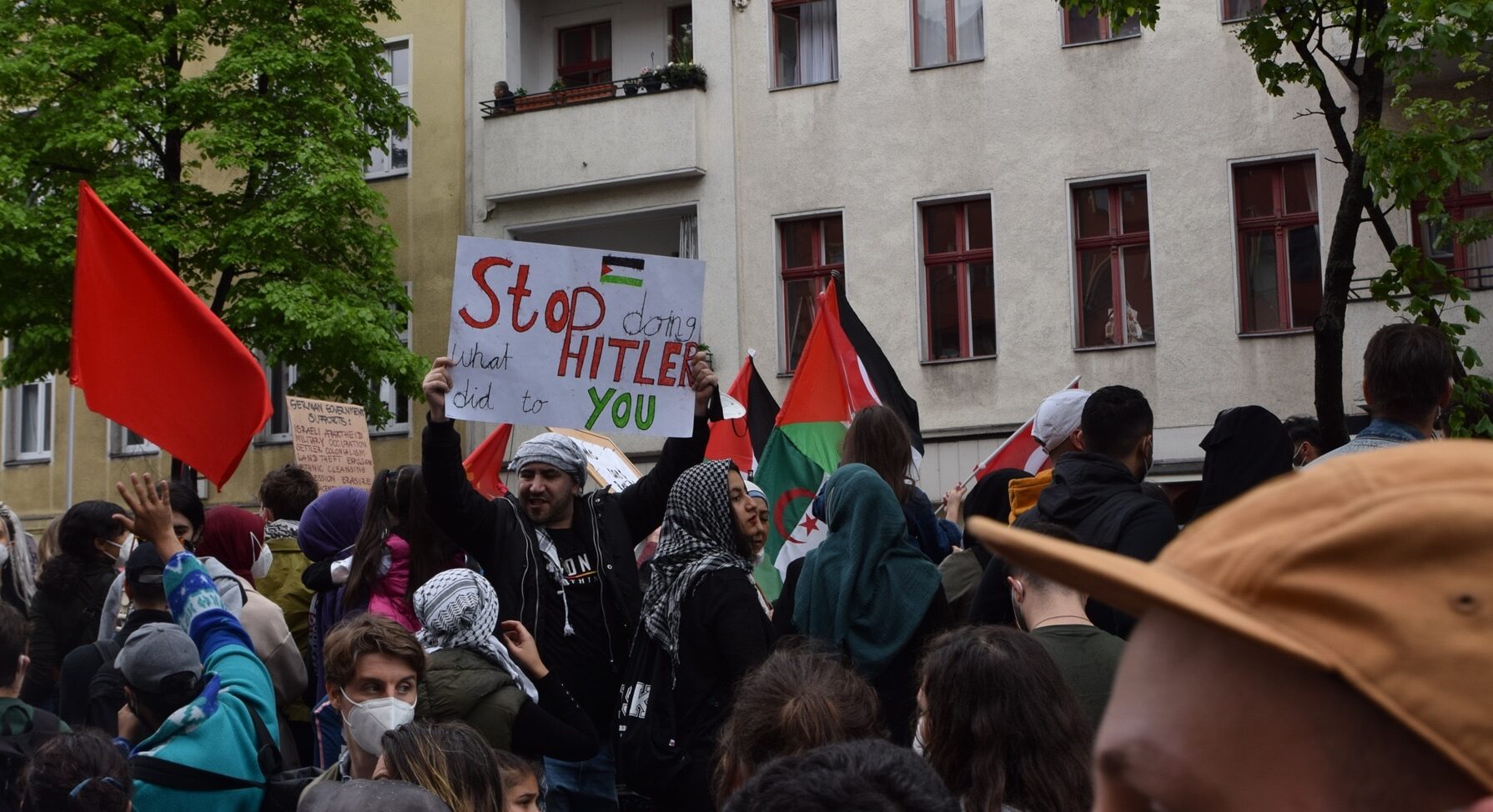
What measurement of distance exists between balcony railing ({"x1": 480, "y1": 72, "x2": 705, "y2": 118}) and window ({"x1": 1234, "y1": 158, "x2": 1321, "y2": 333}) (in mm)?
6785

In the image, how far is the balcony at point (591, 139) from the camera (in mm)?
21000

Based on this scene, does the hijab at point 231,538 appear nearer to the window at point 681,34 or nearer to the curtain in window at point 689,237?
the curtain in window at point 689,237

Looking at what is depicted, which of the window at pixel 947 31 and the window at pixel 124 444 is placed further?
the window at pixel 124 444

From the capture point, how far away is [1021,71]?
19.5 meters

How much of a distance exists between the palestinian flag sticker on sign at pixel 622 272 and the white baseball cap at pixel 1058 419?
5.80 feet

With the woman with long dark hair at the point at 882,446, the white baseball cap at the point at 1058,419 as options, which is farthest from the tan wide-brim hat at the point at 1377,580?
the white baseball cap at the point at 1058,419

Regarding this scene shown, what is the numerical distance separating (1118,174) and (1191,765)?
1865 cm

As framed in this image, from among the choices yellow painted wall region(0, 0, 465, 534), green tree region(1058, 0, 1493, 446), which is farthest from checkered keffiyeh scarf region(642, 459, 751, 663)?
yellow painted wall region(0, 0, 465, 534)

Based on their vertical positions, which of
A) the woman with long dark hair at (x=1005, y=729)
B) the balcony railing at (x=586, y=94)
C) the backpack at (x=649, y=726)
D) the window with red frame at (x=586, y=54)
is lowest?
the backpack at (x=649, y=726)

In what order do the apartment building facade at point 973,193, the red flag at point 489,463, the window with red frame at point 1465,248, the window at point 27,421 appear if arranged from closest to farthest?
the red flag at point 489,463
the window with red frame at point 1465,248
the apartment building facade at point 973,193
the window at point 27,421

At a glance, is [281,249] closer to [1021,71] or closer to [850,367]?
[1021,71]

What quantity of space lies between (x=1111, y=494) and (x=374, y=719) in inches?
82.7

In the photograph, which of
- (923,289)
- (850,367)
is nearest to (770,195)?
(923,289)

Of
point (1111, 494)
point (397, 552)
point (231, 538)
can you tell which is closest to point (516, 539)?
point (397, 552)
